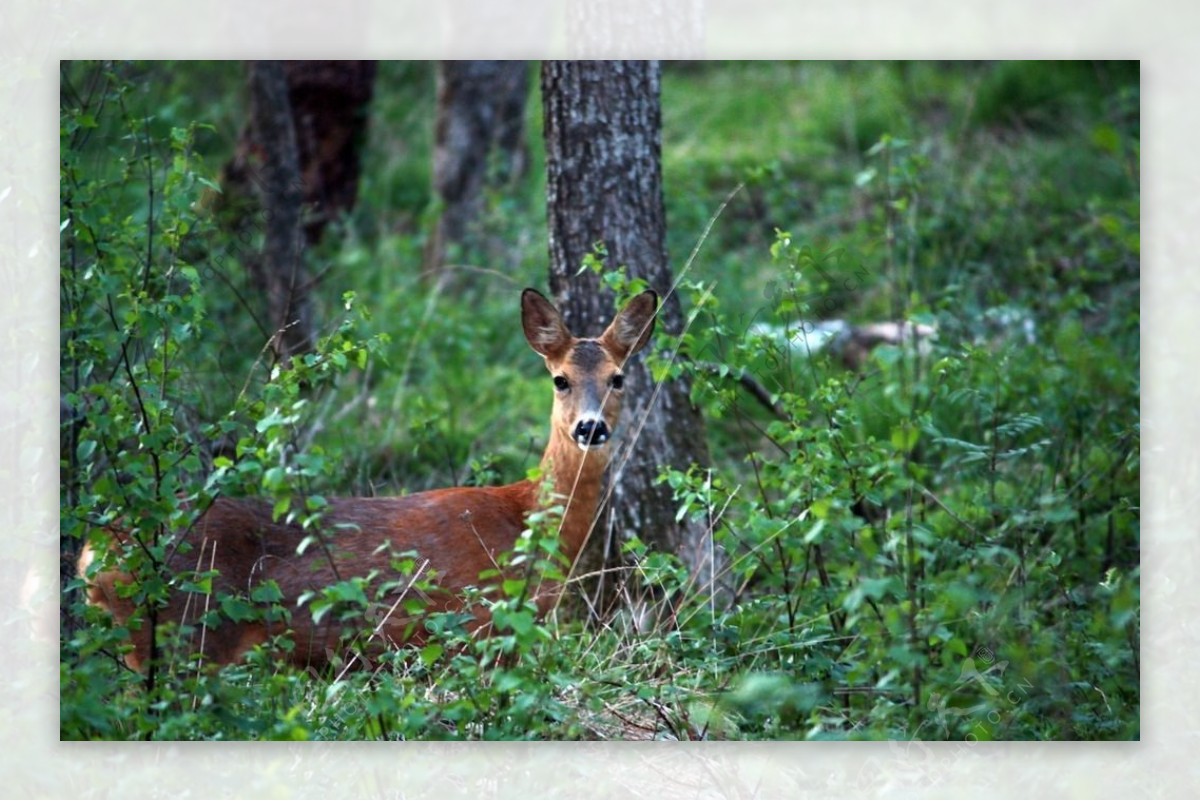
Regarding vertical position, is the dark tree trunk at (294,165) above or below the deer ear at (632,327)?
above

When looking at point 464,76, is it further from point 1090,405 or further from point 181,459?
point 181,459

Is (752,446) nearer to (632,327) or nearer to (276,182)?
(632,327)

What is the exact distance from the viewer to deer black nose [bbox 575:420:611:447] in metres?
4.71

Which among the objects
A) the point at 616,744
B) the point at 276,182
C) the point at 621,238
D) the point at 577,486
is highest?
the point at 276,182

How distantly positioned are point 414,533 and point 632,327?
3.07 feet

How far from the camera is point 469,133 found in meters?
9.34

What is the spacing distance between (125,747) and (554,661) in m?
1.19

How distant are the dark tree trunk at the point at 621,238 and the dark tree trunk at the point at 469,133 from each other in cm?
402

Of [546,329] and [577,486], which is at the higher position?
[546,329]

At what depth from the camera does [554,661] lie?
3.97 m

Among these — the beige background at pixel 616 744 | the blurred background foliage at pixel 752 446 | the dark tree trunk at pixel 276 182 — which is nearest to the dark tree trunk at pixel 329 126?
the blurred background foliage at pixel 752 446

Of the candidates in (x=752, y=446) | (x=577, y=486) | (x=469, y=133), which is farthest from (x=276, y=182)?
(x=577, y=486)

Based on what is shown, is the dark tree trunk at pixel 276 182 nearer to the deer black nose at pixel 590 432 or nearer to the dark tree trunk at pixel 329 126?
the dark tree trunk at pixel 329 126

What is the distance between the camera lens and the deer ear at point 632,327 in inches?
187
